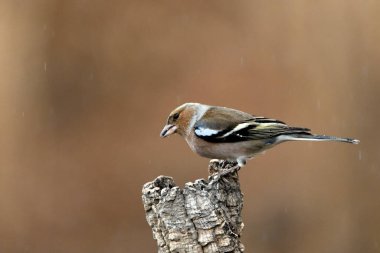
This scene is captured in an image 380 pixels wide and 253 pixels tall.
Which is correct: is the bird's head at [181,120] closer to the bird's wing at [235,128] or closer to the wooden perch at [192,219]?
the bird's wing at [235,128]

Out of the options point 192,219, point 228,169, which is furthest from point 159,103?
point 192,219

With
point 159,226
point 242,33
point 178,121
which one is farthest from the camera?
point 242,33

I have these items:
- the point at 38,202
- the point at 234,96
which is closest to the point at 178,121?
Result: the point at 234,96

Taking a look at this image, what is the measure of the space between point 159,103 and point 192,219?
7.15m

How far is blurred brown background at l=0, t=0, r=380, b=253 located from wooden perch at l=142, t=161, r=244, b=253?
6756mm

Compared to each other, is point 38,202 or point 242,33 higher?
point 242,33

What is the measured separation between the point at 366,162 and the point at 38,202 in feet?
15.6

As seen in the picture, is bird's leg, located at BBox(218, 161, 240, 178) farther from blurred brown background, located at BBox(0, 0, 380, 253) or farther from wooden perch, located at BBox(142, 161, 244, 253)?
blurred brown background, located at BBox(0, 0, 380, 253)

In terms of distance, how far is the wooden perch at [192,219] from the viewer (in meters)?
4.84

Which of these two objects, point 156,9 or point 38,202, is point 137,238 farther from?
point 156,9

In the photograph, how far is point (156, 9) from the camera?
1186cm

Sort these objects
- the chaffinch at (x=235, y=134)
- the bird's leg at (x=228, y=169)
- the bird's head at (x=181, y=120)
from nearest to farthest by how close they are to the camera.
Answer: the bird's leg at (x=228, y=169) < the chaffinch at (x=235, y=134) < the bird's head at (x=181, y=120)

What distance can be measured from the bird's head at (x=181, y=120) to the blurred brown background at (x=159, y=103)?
432 centimetres

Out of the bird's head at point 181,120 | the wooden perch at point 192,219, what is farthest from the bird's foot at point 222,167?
the bird's head at point 181,120
